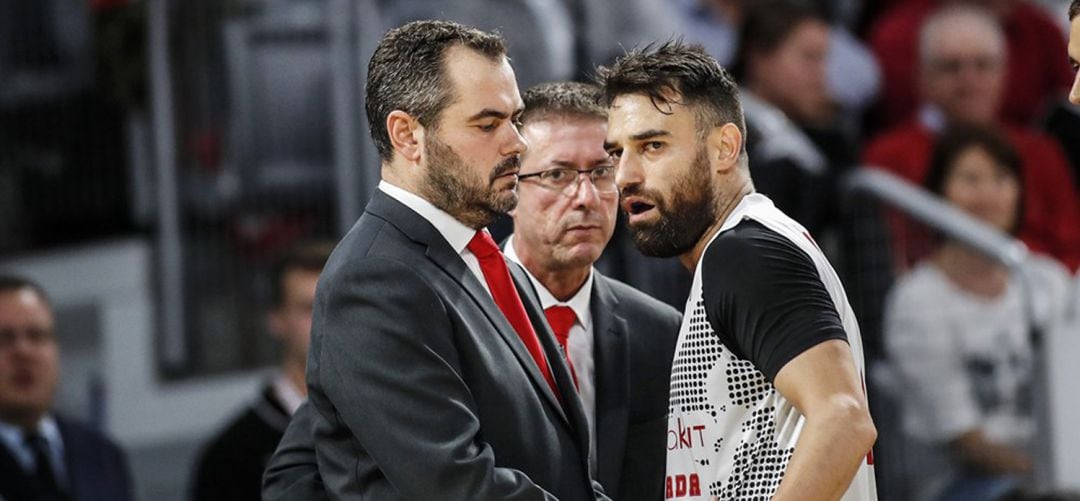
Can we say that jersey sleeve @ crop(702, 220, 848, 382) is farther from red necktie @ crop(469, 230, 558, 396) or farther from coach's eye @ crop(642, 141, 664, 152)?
red necktie @ crop(469, 230, 558, 396)

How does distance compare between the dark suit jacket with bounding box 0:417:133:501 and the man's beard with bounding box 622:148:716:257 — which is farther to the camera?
the dark suit jacket with bounding box 0:417:133:501

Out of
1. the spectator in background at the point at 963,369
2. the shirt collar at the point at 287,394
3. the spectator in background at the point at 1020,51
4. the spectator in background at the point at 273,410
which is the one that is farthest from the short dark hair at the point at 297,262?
the spectator in background at the point at 1020,51

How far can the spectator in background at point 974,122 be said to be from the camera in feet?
22.5

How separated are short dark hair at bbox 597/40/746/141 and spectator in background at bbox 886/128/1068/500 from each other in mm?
3225

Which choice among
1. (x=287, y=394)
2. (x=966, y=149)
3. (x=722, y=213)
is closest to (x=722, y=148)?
(x=722, y=213)

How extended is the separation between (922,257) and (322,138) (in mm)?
2193

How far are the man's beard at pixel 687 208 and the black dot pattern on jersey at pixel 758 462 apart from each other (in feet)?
1.08

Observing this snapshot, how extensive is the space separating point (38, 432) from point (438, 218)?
2.94m

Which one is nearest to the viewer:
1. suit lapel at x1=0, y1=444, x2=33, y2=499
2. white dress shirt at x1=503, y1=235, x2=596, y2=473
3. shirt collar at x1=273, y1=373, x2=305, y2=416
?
white dress shirt at x1=503, y1=235, x2=596, y2=473

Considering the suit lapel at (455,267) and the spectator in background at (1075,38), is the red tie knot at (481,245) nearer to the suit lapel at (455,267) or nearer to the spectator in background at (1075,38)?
the suit lapel at (455,267)

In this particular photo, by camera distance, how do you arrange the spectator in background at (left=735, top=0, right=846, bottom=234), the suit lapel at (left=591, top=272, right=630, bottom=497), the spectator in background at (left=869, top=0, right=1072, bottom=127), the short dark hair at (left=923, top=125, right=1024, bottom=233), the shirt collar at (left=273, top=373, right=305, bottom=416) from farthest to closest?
the spectator in background at (left=869, top=0, right=1072, bottom=127) → the spectator in background at (left=735, top=0, right=846, bottom=234) → the short dark hair at (left=923, top=125, right=1024, bottom=233) → the shirt collar at (left=273, top=373, right=305, bottom=416) → the suit lapel at (left=591, top=272, right=630, bottom=497)

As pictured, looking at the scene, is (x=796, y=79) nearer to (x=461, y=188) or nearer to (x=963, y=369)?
(x=963, y=369)

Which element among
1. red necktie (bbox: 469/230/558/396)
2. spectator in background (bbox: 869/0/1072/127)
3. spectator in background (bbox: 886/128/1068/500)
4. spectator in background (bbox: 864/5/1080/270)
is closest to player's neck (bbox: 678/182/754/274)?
red necktie (bbox: 469/230/558/396)

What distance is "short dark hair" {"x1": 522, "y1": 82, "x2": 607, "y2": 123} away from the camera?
3697 mm
